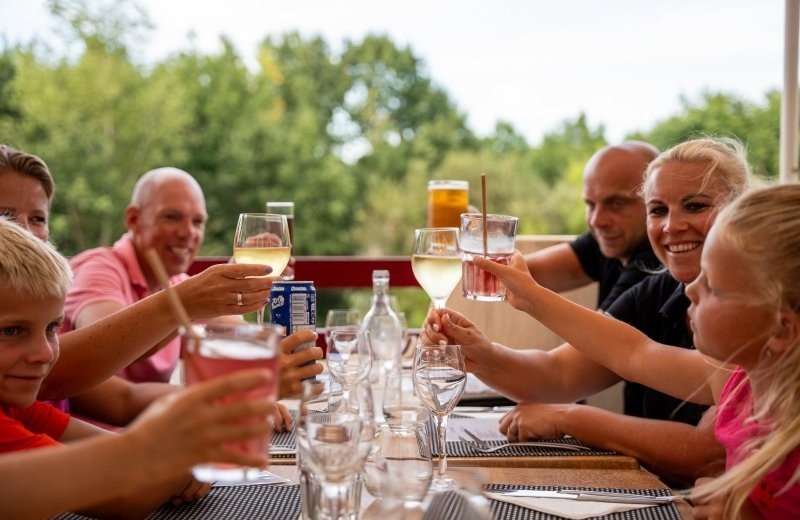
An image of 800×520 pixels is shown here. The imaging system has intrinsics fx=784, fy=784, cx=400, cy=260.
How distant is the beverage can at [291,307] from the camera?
155 centimetres

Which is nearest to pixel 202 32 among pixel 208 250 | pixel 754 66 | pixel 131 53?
pixel 131 53

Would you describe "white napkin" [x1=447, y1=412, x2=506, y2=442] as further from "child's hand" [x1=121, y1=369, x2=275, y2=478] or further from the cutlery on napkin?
"child's hand" [x1=121, y1=369, x2=275, y2=478]

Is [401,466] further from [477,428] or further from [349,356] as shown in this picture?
[477,428]

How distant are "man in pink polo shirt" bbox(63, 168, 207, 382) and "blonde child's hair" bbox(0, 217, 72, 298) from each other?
47.9 inches

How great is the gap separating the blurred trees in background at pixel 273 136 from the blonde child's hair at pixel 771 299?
32.0 feet

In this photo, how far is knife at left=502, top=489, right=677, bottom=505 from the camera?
1310 millimetres

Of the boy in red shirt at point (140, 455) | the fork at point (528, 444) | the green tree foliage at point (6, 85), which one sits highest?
the green tree foliage at point (6, 85)

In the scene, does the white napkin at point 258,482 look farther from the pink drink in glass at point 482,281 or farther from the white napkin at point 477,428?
the pink drink in glass at point 482,281

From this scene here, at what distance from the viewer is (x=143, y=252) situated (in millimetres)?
3059

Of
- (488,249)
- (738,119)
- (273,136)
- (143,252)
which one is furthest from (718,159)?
(273,136)

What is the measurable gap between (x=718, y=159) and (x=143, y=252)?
2.10m

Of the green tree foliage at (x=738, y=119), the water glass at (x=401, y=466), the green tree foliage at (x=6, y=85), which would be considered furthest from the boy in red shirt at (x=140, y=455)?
the green tree foliage at (x=6, y=85)

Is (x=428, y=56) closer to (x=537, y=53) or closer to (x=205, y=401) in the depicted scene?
(x=537, y=53)

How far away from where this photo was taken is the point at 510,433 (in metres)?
1.74
